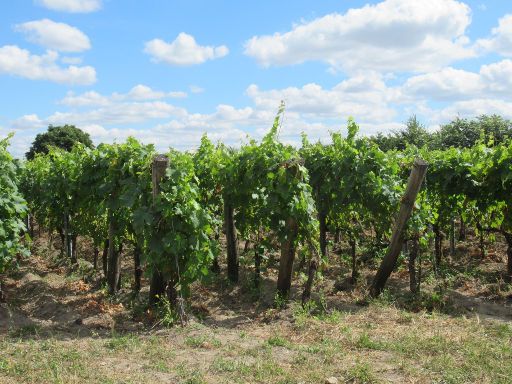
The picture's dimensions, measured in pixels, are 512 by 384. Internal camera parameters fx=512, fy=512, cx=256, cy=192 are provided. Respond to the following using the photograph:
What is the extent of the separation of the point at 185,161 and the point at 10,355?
9.05ft

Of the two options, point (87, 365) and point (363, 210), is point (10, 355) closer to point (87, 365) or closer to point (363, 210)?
point (87, 365)

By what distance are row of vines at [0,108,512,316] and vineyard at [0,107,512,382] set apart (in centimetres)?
2

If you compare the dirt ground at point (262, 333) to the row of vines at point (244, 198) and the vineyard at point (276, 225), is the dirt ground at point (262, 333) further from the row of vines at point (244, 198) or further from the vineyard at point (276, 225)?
the row of vines at point (244, 198)

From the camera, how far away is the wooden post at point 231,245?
8.55 metres

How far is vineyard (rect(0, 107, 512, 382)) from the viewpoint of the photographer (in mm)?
5863

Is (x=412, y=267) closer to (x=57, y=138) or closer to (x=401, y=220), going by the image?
(x=401, y=220)

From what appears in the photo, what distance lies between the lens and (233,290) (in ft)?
26.7

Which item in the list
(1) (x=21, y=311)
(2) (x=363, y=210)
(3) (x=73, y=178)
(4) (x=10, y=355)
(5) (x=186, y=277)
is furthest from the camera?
(3) (x=73, y=178)

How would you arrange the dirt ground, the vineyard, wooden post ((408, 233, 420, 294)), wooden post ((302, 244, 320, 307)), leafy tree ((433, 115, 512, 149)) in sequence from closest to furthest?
the dirt ground → the vineyard → wooden post ((302, 244, 320, 307)) → wooden post ((408, 233, 420, 294)) → leafy tree ((433, 115, 512, 149))

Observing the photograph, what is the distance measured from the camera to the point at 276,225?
681cm

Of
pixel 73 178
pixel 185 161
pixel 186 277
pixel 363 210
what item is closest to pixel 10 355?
pixel 186 277

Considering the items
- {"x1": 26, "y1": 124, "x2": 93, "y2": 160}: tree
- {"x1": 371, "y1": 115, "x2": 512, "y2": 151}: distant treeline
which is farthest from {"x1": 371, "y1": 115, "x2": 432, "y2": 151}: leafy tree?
{"x1": 26, "y1": 124, "x2": 93, "y2": 160}: tree

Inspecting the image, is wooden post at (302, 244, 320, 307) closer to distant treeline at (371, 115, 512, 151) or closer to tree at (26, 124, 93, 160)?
distant treeline at (371, 115, 512, 151)

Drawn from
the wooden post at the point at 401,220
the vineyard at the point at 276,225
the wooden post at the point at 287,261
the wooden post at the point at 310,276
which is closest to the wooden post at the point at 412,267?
the vineyard at the point at 276,225
